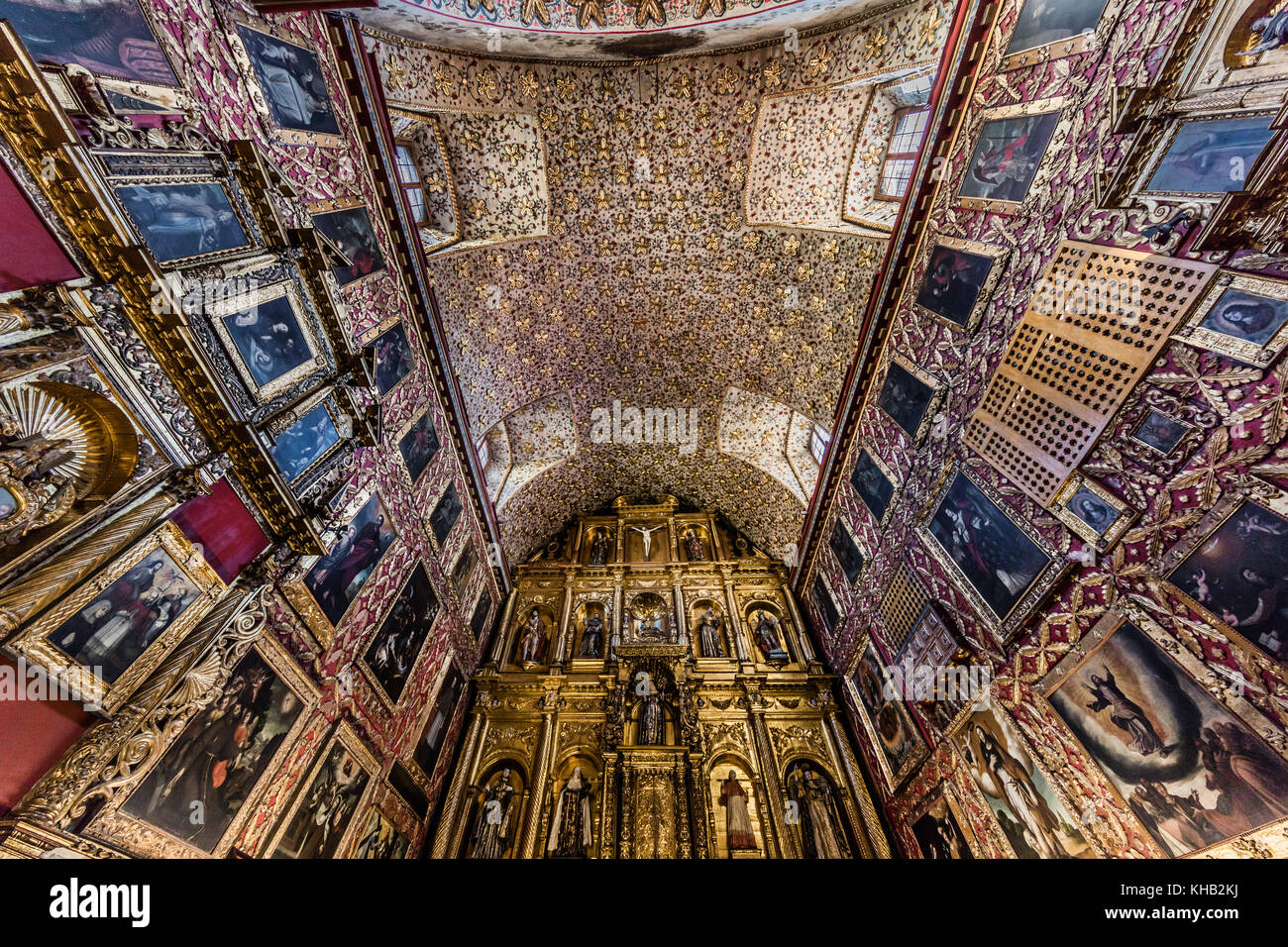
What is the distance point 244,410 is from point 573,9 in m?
7.64

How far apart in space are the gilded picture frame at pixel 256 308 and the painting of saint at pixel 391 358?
1070mm

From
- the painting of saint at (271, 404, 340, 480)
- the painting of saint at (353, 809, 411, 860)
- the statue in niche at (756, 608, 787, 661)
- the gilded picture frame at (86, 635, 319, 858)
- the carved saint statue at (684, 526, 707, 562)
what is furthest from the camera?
the carved saint statue at (684, 526, 707, 562)

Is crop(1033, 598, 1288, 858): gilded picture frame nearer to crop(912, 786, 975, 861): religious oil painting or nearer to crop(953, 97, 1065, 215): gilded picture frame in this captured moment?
crop(912, 786, 975, 861): religious oil painting

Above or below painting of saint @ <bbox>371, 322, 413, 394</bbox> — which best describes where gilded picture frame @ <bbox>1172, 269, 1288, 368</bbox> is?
above

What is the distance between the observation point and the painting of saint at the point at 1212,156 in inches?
123

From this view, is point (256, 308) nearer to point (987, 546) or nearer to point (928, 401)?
point (928, 401)

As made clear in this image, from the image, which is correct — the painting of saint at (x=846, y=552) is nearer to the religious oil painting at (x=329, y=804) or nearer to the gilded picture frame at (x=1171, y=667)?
the gilded picture frame at (x=1171, y=667)

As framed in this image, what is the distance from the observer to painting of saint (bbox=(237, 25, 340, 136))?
4434 mm

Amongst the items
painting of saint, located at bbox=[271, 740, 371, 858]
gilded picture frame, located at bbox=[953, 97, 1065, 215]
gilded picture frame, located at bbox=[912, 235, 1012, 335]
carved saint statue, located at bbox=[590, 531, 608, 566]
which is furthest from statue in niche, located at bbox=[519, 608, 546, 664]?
gilded picture frame, located at bbox=[953, 97, 1065, 215]

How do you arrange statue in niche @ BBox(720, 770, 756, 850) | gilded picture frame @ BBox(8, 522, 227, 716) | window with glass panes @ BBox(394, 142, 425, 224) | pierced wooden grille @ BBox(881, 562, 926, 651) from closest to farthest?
gilded picture frame @ BBox(8, 522, 227, 716), pierced wooden grille @ BBox(881, 562, 926, 651), window with glass panes @ BBox(394, 142, 425, 224), statue in niche @ BBox(720, 770, 756, 850)

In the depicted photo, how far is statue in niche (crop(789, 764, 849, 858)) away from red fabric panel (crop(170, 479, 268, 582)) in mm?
10136

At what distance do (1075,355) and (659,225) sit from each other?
7342 mm

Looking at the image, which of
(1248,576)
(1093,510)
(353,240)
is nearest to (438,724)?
(353,240)

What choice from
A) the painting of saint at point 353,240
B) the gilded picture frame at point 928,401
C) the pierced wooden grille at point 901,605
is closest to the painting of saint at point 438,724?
the painting of saint at point 353,240
